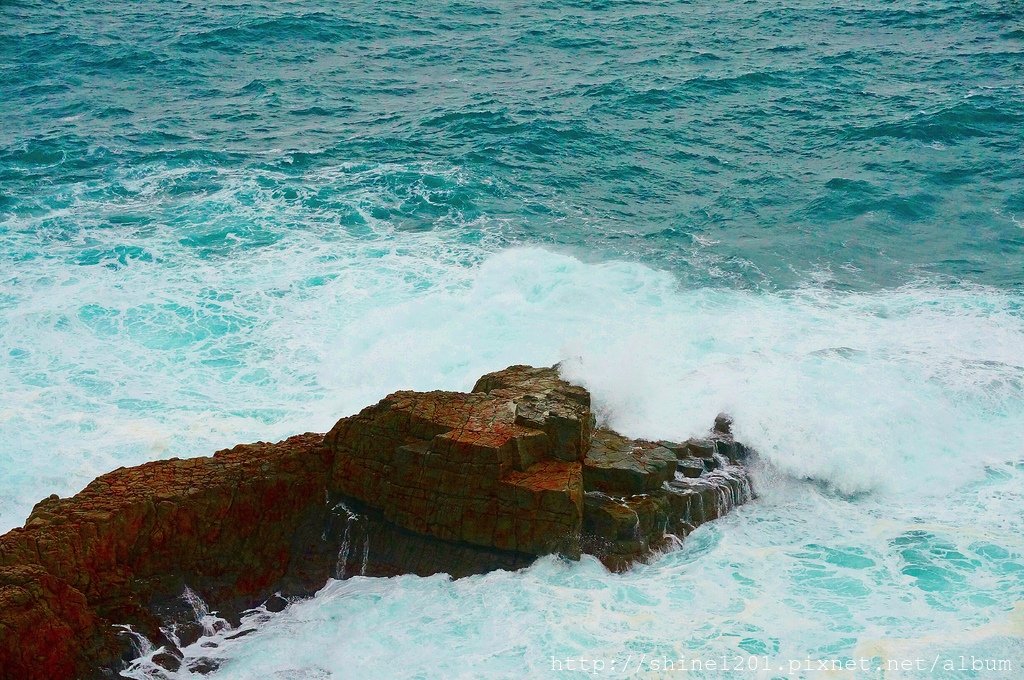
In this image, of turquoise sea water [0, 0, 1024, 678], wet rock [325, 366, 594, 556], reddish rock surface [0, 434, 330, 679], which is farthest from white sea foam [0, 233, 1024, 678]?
reddish rock surface [0, 434, 330, 679]

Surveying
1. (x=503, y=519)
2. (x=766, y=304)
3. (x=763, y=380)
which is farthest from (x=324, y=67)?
(x=503, y=519)

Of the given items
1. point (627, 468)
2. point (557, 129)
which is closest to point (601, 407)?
point (627, 468)

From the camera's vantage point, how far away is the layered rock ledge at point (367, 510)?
10305 millimetres

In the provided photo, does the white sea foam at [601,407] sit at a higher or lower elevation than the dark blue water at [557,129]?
lower

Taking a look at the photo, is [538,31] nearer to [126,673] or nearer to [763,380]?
[763,380]

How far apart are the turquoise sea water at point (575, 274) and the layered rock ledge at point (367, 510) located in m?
0.41

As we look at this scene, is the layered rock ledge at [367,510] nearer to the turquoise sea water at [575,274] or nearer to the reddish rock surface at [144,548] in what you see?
the reddish rock surface at [144,548]

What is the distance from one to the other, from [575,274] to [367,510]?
26.5ft

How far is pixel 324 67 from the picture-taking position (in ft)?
93.5

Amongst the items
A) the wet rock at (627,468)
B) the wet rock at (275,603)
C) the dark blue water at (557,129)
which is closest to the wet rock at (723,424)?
the wet rock at (627,468)

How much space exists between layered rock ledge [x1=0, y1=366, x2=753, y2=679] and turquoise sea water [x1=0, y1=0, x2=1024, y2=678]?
0.41 metres

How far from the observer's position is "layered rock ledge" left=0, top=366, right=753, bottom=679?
406 inches

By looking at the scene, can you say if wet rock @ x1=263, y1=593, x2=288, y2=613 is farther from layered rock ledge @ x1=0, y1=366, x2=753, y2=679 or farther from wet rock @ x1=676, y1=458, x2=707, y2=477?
wet rock @ x1=676, y1=458, x2=707, y2=477

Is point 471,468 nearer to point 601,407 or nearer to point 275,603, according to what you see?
point 275,603
